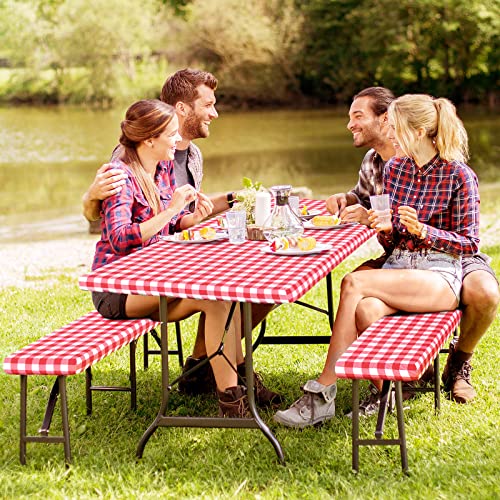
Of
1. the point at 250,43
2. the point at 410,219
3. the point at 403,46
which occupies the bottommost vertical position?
the point at 250,43

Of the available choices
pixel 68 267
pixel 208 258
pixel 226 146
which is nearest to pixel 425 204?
pixel 208 258

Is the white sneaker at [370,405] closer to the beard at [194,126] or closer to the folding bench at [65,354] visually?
the folding bench at [65,354]

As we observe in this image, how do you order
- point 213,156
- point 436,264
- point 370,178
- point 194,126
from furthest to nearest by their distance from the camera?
1. point 213,156
2. point 194,126
3. point 370,178
4. point 436,264

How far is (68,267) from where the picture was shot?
356 inches

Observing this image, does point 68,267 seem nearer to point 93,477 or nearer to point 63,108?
point 93,477

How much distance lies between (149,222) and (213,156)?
19779mm

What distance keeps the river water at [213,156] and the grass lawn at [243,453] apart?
9.19m

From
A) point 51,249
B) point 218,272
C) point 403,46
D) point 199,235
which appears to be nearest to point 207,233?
point 199,235

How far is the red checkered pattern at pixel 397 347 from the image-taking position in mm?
3408

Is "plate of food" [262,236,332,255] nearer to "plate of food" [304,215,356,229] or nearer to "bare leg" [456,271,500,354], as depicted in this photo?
"plate of food" [304,215,356,229]

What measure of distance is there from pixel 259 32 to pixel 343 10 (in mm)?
3356

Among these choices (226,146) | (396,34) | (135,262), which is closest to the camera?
(135,262)

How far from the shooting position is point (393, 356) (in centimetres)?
351

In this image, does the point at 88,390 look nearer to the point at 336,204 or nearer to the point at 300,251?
the point at 300,251
